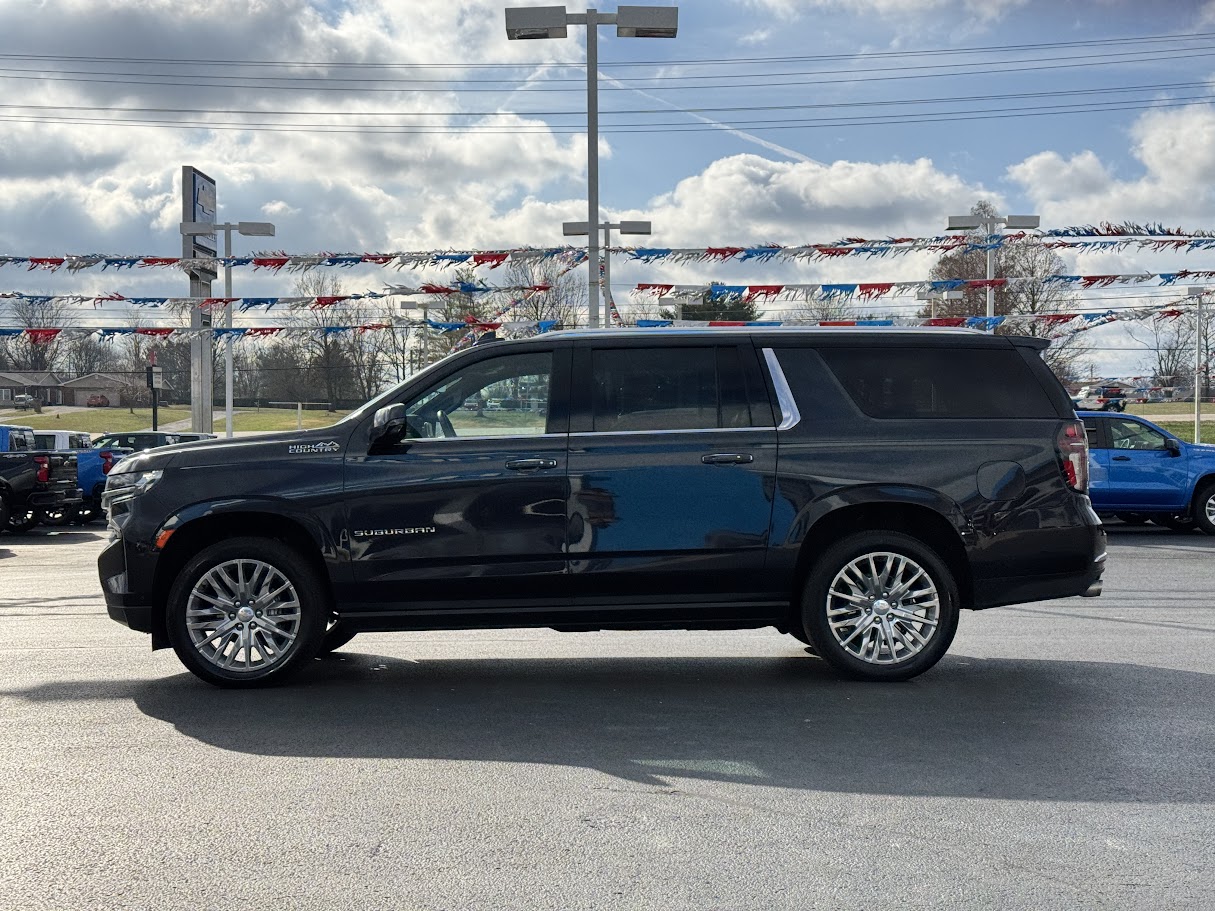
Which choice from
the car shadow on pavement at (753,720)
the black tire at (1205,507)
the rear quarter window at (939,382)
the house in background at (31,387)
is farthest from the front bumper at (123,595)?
the house in background at (31,387)

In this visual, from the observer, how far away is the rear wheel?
666 inches

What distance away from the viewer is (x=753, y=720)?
6.06m

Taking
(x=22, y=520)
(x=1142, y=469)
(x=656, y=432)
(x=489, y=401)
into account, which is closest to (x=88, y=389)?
(x=22, y=520)

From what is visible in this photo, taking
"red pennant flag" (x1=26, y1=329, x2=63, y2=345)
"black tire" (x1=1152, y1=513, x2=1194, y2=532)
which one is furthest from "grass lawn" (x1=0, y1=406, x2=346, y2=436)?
"black tire" (x1=1152, y1=513, x2=1194, y2=532)

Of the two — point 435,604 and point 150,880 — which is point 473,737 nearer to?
point 435,604

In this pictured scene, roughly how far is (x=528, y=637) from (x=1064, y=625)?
3.93 meters

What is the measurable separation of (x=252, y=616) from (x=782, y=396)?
10.4 feet

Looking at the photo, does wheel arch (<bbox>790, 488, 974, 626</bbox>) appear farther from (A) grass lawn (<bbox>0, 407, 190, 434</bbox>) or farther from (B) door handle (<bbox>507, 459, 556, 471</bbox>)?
(A) grass lawn (<bbox>0, 407, 190, 434</bbox>)

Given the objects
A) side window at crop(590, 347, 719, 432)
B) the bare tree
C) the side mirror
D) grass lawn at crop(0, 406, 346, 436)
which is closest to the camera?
the side mirror

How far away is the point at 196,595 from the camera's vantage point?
6.70m

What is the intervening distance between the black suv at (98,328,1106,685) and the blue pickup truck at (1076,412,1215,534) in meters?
10.5

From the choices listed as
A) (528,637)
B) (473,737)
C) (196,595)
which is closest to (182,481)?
(196,595)

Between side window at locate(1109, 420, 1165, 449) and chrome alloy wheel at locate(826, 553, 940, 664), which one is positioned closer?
chrome alloy wheel at locate(826, 553, 940, 664)

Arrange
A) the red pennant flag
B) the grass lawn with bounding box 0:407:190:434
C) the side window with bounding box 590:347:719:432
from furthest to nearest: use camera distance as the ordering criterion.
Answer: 1. the grass lawn with bounding box 0:407:190:434
2. the red pennant flag
3. the side window with bounding box 590:347:719:432
